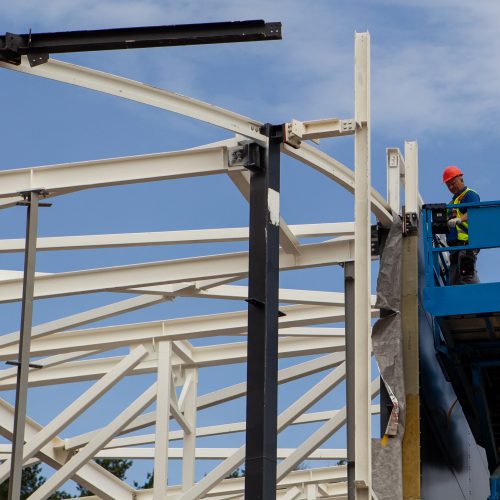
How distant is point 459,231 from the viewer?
66.3ft

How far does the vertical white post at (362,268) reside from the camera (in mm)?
16891

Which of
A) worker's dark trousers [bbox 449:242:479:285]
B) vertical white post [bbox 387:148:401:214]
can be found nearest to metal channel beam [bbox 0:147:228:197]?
vertical white post [bbox 387:148:401:214]

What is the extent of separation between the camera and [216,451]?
3269 centimetres

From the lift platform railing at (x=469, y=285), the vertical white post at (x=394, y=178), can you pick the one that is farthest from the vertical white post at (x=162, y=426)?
the lift platform railing at (x=469, y=285)

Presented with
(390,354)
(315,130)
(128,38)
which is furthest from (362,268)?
(128,38)

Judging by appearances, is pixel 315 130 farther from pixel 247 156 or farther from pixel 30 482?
pixel 30 482

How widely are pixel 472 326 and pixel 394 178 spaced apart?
8.64 feet

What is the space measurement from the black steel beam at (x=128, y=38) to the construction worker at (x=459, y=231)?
6407 millimetres

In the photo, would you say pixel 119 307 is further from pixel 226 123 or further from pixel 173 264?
pixel 226 123

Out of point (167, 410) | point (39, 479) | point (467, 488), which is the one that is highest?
point (39, 479)

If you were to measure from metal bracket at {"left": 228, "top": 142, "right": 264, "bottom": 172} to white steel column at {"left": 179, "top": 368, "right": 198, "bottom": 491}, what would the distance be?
11.3 m

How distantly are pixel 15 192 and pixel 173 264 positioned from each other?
13.0ft

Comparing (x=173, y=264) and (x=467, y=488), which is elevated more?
(x=173, y=264)

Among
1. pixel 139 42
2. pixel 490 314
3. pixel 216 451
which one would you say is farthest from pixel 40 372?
A: pixel 139 42
